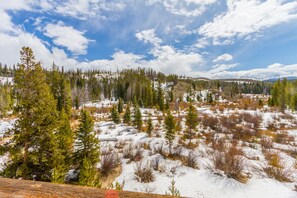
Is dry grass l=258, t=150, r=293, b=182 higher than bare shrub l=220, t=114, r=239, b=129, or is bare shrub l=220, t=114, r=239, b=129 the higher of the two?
bare shrub l=220, t=114, r=239, b=129

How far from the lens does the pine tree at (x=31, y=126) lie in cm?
793

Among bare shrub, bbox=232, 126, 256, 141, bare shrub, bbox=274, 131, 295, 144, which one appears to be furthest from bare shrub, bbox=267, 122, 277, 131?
bare shrub, bbox=274, 131, 295, 144

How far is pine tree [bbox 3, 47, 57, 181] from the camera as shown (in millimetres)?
7930

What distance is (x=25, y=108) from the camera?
814 centimetres

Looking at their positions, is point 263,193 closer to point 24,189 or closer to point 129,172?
point 129,172

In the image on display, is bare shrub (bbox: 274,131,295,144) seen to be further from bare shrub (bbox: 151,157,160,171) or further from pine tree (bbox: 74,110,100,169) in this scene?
pine tree (bbox: 74,110,100,169)

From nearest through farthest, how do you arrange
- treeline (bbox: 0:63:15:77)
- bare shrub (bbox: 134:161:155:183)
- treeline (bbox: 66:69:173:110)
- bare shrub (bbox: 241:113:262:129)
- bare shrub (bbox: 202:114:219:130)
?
bare shrub (bbox: 134:161:155:183), bare shrub (bbox: 202:114:219:130), bare shrub (bbox: 241:113:262:129), treeline (bbox: 66:69:173:110), treeline (bbox: 0:63:15:77)

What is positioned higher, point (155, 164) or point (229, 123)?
point (229, 123)

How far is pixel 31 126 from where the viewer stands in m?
8.11

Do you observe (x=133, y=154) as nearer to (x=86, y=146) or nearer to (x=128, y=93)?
(x=86, y=146)

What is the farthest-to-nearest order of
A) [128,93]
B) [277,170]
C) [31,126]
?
[128,93], [277,170], [31,126]

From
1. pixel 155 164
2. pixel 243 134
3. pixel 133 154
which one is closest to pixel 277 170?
pixel 155 164

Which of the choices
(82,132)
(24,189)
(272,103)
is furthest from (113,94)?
(24,189)

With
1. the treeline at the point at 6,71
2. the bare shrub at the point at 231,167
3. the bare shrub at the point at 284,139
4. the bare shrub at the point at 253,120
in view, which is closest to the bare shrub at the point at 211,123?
the bare shrub at the point at 253,120
